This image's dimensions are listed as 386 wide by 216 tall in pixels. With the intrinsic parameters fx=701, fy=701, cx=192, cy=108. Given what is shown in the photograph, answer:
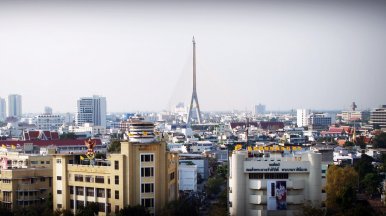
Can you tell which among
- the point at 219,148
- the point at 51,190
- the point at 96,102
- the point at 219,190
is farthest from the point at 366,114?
the point at 51,190

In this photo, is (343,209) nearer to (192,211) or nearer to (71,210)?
(192,211)

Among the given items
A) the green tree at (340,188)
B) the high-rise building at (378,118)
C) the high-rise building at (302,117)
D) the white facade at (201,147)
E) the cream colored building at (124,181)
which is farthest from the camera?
the high-rise building at (302,117)

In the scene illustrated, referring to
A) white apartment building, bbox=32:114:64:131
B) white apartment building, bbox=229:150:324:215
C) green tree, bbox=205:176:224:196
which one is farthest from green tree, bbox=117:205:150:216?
white apartment building, bbox=32:114:64:131

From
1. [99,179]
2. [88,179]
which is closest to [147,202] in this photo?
[99,179]

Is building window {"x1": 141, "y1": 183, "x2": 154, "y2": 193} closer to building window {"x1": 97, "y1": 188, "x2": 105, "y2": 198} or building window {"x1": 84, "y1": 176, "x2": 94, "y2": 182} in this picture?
building window {"x1": 97, "y1": 188, "x2": 105, "y2": 198}

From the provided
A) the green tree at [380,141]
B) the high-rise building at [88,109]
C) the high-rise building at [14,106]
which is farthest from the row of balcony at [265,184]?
the high-rise building at [14,106]

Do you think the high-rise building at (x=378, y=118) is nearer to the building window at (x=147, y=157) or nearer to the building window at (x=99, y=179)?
the building window at (x=147, y=157)
